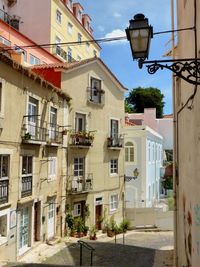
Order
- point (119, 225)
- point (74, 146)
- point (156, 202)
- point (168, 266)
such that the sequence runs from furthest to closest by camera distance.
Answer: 1. point (156, 202)
2. point (119, 225)
3. point (74, 146)
4. point (168, 266)

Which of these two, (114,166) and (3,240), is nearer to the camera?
(3,240)

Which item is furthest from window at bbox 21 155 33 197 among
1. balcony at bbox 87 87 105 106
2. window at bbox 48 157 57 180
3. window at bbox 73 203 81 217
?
balcony at bbox 87 87 105 106

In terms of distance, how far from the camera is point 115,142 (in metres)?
26.1

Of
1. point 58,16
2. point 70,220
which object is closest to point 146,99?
point 58,16

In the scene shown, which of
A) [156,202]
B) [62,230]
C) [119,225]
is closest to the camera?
[62,230]

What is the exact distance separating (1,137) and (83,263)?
6.04m

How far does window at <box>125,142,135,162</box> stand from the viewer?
30.2 metres

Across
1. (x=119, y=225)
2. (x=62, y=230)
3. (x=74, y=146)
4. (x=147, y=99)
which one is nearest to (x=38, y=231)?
(x=62, y=230)

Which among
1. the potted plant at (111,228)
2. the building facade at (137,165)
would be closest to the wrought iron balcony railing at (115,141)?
the building facade at (137,165)

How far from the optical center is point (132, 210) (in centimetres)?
2752

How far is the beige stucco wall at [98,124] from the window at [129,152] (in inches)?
119

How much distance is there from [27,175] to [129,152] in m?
14.9

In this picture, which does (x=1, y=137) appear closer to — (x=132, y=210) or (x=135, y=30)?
(x=135, y=30)

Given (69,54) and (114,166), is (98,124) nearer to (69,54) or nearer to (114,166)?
(114,166)
